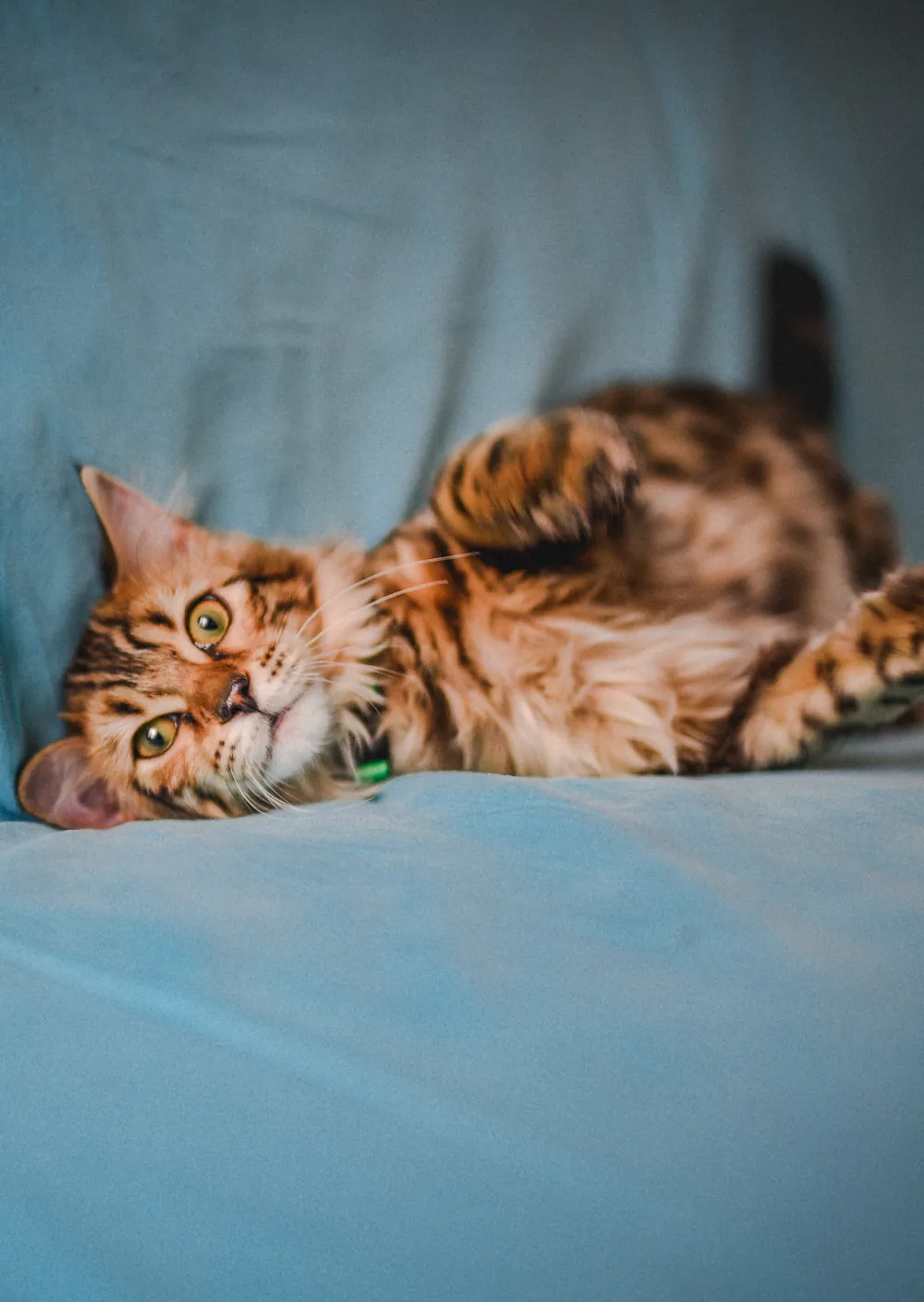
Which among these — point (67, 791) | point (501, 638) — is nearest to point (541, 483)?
point (501, 638)

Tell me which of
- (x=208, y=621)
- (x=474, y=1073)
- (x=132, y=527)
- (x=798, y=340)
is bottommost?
(x=474, y=1073)

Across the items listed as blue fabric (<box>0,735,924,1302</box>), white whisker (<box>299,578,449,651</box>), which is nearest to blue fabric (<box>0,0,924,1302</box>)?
blue fabric (<box>0,735,924,1302</box>)

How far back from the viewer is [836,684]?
1.08m

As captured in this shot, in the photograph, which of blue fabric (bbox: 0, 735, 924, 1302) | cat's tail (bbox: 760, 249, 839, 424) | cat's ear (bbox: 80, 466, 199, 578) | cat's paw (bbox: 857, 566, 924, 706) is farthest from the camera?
cat's tail (bbox: 760, 249, 839, 424)

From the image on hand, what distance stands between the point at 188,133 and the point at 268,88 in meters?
0.11

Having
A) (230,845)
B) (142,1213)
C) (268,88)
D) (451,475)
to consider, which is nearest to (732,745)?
(451,475)

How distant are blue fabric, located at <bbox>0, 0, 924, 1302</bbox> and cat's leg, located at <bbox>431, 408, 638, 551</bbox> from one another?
0.15 metres

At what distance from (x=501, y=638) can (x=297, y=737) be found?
28cm

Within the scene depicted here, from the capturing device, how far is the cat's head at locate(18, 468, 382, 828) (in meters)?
1.11

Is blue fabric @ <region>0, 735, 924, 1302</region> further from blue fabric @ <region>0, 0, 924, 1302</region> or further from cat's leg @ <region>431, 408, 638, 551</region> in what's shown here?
cat's leg @ <region>431, 408, 638, 551</region>

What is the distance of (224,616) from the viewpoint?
1.19 meters

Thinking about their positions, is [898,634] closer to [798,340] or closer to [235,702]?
[798,340]

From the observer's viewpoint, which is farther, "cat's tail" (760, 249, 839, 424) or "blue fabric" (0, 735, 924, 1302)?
"cat's tail" (760, 249, 839, 424)

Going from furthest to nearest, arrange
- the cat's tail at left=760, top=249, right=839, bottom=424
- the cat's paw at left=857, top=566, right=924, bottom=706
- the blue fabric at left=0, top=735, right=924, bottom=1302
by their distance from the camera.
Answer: the cat's tail at left=760, top=249, right=839, bottom=424 → the cat's paw at left=857, top=566, right=924, bottom=706 → the blue fabric at left=0, top=735, right=924, bottom=1302
